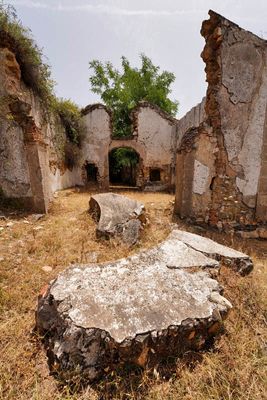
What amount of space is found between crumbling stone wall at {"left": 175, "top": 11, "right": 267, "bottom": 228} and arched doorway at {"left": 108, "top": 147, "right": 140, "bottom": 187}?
7794 mm

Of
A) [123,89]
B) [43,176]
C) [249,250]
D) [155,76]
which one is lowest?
[249,250]

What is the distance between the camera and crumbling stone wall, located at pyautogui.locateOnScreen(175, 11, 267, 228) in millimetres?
4285

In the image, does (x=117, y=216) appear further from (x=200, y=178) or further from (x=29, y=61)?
(x=29, y=61)

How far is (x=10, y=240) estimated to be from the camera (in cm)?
365

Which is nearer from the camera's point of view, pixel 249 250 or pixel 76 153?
pixel 249 250

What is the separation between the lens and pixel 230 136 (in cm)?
454

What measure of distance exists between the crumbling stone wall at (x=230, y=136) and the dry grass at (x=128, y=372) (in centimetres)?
163

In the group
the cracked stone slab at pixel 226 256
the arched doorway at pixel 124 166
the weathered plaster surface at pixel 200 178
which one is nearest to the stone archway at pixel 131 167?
the arched doorway at pixel 124 166

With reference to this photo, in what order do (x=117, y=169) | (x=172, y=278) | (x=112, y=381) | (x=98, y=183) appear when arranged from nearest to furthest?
(x=112, y=381), (x=172, y=278), (x=98, y=183), (x=117, y=169)

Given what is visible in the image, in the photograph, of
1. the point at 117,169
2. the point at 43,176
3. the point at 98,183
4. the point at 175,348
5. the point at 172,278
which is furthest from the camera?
the point at 117,169

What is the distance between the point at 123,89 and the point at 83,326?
14.6 metres

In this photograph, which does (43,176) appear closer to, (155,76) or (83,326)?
(83,326)

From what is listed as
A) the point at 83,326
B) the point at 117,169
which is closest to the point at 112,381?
the point at 83,326

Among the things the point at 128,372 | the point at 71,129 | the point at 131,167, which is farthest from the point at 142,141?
the point at 128,372
